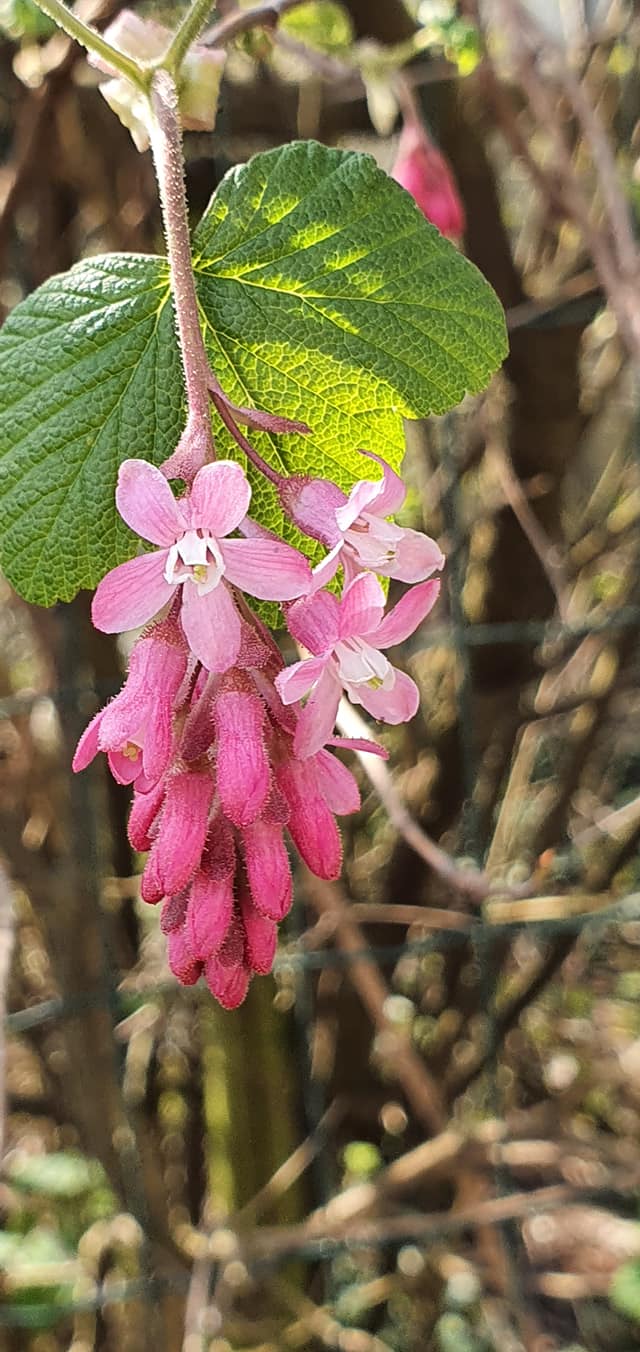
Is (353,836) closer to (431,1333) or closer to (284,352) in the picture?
(431,1333)

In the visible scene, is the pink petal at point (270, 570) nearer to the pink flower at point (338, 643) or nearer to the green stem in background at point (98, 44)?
the pink flower at point (338, 643)

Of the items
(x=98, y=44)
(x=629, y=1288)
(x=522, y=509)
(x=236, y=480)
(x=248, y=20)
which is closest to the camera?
(x=236, y=480)


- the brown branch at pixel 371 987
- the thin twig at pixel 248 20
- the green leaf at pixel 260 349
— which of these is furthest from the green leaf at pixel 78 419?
the brown branch at pixel 371 987

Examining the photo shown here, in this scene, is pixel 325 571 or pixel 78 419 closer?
pixel 325 571

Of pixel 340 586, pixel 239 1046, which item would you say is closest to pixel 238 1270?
pixel 239 1046

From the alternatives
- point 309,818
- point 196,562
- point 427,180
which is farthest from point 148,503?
point 427,180

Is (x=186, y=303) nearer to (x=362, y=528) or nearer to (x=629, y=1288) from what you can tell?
(x=362, y=528)
